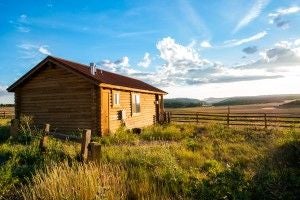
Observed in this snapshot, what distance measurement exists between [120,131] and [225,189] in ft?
46.5

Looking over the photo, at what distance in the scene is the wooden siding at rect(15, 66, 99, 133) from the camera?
750 inches

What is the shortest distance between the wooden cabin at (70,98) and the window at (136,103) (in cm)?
95

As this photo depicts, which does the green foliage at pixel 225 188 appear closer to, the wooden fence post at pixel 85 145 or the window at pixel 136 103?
the wooden fence post at pixel 85 145

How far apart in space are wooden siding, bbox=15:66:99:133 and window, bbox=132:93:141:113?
16.2ft

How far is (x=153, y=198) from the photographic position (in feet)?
21.8

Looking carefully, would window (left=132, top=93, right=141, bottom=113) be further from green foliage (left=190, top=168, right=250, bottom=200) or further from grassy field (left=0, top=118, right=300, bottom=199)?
green foliage (left=190, top=168, right=250, bottom=200)

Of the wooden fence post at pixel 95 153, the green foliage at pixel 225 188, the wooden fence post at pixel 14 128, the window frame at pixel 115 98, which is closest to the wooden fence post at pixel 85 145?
the wooden fence post at pixel 95 153

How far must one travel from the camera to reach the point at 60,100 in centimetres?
2005

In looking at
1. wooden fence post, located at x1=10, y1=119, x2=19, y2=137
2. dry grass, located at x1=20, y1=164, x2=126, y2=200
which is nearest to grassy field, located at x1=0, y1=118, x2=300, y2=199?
dry grass, located at x1=20, y1=164, x2=126, y2=200

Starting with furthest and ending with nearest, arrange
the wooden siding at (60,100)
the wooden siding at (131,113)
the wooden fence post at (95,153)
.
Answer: the wooden siding at (131,113), the wooden siding at (60,100), the wooden fence post at (95,153)

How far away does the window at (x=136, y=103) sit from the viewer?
2353 cm

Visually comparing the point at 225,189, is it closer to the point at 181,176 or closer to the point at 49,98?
the point at 181,176

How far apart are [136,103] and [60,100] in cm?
591

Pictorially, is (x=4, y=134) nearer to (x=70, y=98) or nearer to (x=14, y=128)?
(x=14, y=128)
